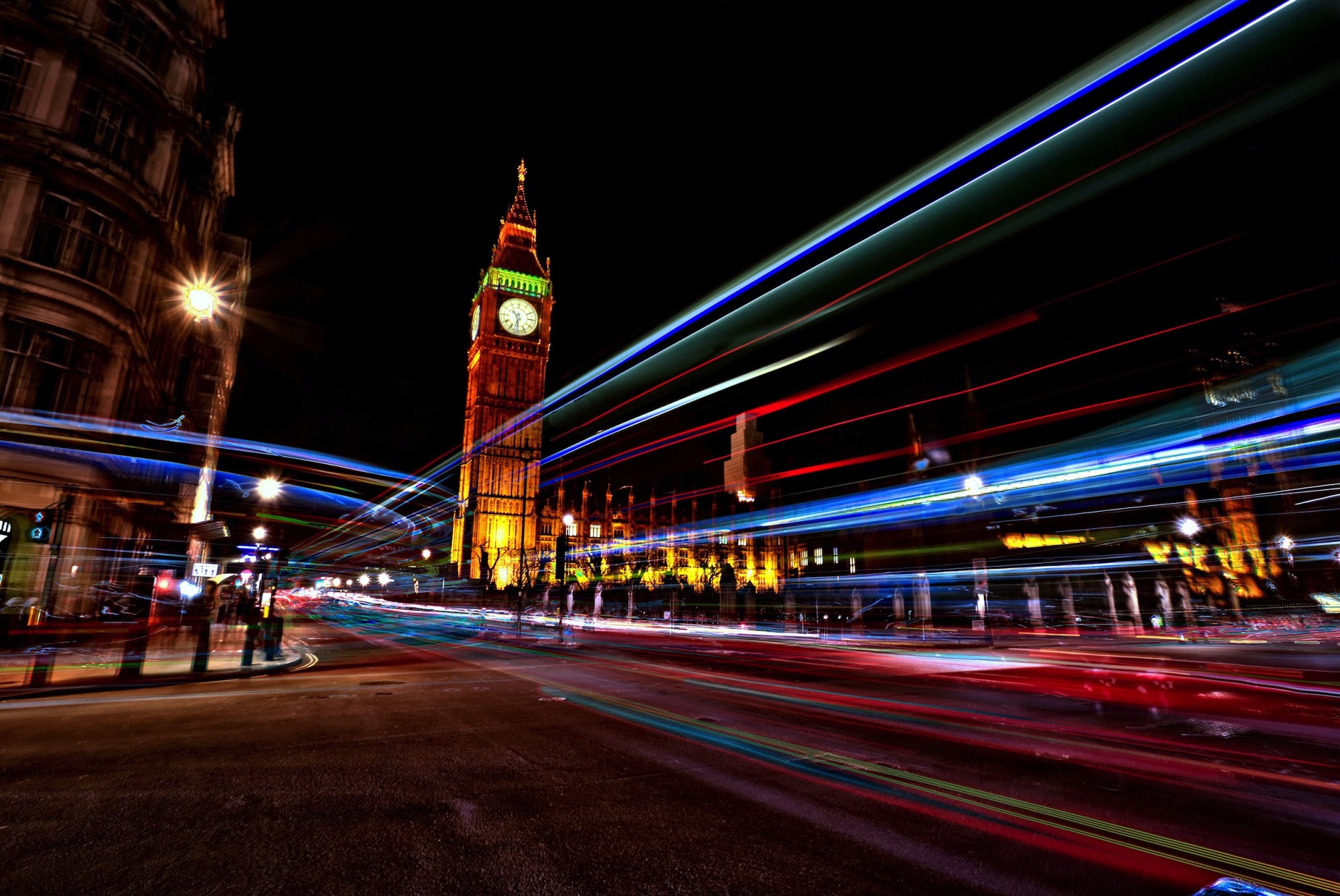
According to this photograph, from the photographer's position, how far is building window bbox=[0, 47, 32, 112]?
18.5m

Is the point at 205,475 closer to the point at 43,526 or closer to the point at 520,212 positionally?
the point at 43,526

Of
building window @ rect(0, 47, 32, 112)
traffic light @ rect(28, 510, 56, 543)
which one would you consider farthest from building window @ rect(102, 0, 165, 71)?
traffic light @ rect(28, 510, 56, 543)

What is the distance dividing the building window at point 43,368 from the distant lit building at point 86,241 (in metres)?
0.04

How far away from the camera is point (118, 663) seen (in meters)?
14.8

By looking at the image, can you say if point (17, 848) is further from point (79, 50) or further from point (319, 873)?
point (79, 50)

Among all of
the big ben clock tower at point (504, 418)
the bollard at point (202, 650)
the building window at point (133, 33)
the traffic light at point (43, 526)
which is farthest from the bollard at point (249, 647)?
the big ben clock tower at point (504, 418)

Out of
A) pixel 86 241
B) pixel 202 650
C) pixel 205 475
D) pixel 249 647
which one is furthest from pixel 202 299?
pixel 205 475

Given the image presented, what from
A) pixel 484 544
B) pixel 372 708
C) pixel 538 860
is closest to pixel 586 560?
pixel 484 544

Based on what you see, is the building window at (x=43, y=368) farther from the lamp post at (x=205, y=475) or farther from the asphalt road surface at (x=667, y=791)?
the asphalt road surface at (x=667, y=791)

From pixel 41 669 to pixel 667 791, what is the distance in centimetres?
1427

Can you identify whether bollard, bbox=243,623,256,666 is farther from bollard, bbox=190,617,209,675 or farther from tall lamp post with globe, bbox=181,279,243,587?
tall lamp post with globe, bbox=181,279,243,587

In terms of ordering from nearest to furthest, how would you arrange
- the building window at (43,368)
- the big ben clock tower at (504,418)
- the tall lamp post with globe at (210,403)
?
the building window at (43,368), the tall lamp post with globe at (210,403), the big ben clock tower at (504,418)

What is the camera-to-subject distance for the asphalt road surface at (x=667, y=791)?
3758 millimetres

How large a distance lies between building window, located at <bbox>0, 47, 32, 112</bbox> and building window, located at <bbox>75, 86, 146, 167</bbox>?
1.31m
